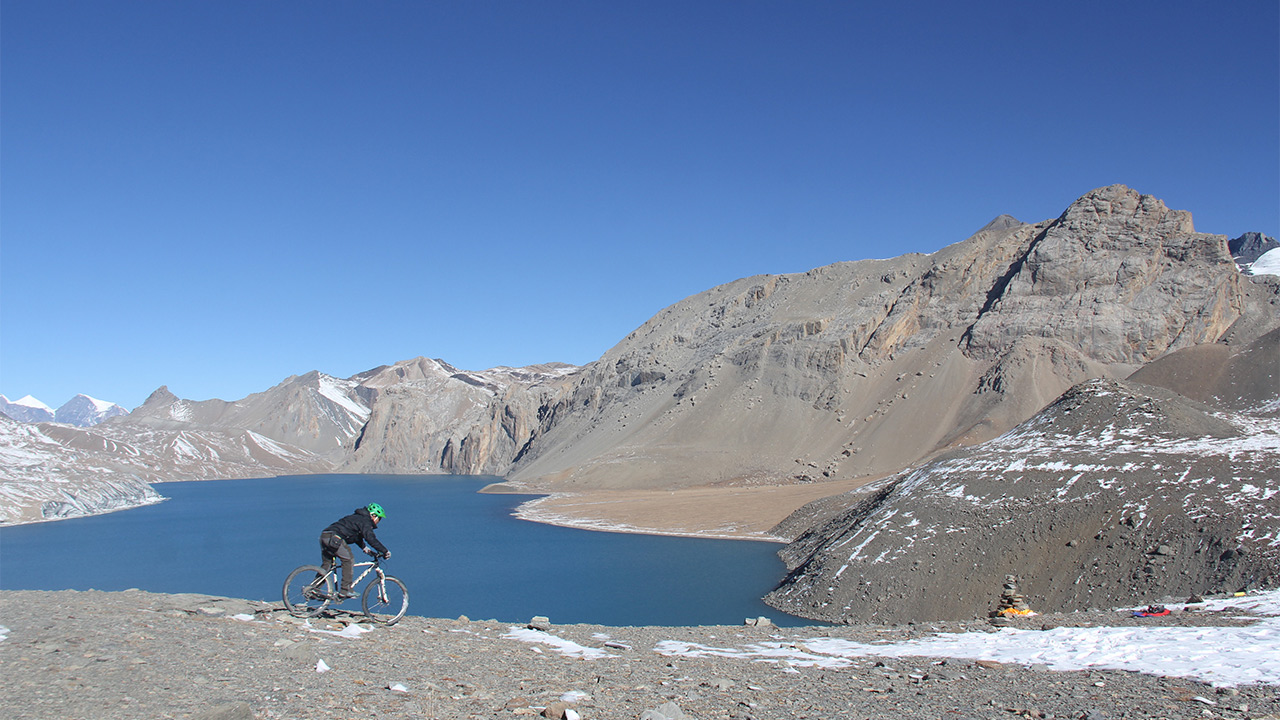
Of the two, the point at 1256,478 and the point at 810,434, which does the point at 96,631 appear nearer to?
the point at 1256,478

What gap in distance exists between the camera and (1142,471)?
28.3 m

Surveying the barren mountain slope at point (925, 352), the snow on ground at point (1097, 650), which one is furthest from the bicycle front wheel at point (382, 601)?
the barren mountain slope at point (925, 352)

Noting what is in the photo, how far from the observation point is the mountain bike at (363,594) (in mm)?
12492

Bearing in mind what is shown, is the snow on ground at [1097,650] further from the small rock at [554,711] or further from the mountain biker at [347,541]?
the mountain biker at [347,541]

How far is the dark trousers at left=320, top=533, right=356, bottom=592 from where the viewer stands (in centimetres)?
1254

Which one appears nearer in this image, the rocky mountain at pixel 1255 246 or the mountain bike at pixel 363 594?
the mountain bike at pixel 363 594

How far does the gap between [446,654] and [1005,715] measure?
694cm

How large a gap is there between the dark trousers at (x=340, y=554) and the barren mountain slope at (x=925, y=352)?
74240mm

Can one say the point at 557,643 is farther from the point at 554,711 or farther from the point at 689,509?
the point at 689,509

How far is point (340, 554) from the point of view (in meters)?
12.6

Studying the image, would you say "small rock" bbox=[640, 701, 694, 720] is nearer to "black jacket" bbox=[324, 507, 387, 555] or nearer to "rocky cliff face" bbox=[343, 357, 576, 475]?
"black jacket" bbox=[324, 507, 387, 555]

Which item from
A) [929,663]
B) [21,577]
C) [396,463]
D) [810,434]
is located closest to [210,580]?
[21,577]

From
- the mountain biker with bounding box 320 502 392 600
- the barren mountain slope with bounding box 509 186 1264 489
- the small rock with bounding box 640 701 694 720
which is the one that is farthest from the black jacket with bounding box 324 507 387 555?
the barren mountain slope with bounding box 509 186 1264 489

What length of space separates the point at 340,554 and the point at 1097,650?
39.1 feet
